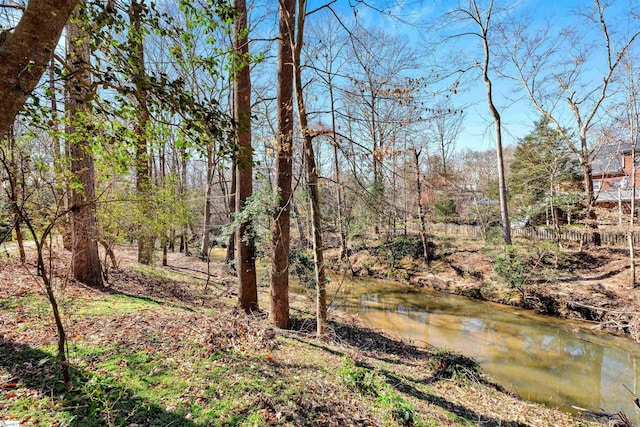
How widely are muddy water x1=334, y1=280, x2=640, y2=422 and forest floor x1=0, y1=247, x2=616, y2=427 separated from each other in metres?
1.68

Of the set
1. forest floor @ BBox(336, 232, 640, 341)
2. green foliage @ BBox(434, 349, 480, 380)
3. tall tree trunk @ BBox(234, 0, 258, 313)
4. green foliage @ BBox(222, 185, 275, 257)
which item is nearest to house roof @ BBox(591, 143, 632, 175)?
forest floor @ BBox(336, 232, 640, 341)

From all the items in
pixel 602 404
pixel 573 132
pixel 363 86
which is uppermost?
pixel 573 132

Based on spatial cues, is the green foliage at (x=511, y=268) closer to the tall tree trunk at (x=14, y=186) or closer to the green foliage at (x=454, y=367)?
the green foliage at (x=454, y=367)

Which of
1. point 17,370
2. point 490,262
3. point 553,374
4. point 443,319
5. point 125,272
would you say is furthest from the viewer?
point 490,262

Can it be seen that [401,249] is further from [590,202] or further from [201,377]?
[201,377]

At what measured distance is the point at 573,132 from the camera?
13.1m

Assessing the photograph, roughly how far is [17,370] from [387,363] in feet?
17.2

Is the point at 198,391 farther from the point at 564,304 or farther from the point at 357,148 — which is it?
the point at 564,304

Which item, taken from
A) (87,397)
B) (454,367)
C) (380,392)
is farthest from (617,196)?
(87,397)

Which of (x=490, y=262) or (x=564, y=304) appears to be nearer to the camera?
(x=564, y=304)

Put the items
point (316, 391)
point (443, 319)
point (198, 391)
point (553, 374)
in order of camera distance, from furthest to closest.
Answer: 1. point (443, 319)
2. point (553, 374)
3. point (316, 391)
4. point (198, 391)

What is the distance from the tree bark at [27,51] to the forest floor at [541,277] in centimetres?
1100

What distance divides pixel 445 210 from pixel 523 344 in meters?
13.1

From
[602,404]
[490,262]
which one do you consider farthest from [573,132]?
[602,404]
